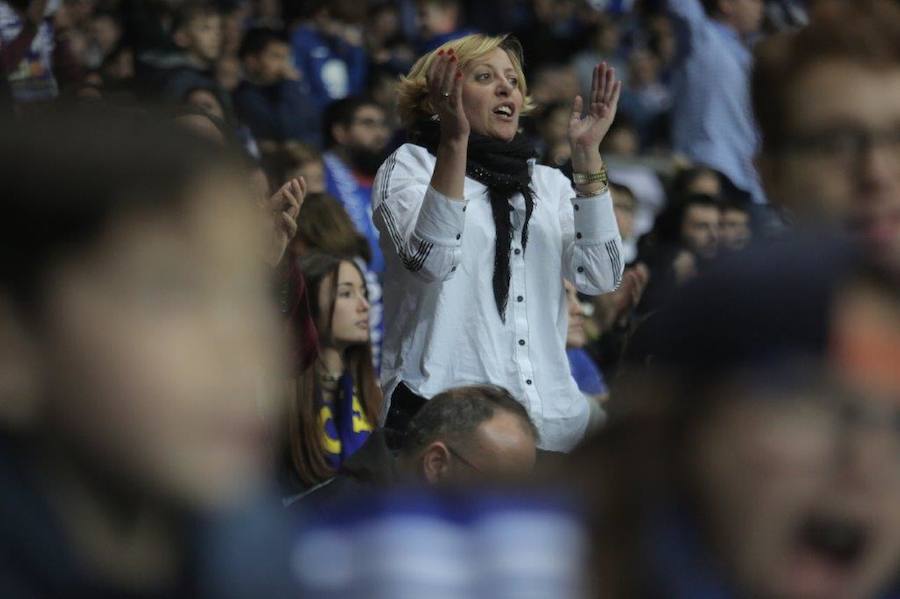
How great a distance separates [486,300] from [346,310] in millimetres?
1169

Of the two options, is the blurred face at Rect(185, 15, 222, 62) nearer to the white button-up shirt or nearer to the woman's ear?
the white button-up shirt

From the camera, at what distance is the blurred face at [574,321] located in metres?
5.40

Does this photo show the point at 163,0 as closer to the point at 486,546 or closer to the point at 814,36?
the point at 814,36

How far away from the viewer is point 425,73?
449 cm

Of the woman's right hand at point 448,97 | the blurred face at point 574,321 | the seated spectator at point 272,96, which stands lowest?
the seated spectator at point 272,96

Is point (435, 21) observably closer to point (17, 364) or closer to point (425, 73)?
point (425, 73)

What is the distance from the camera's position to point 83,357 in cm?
108

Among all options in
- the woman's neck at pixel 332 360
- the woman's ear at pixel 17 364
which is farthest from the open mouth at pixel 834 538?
the woman's neck at pixel 332 360

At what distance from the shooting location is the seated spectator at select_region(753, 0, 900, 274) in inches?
85.7

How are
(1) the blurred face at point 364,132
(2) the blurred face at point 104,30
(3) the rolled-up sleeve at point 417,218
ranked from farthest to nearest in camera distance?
(2) the blurred face at point 104,30 < (1) the blurred face at point 364,132 < (3) the rolled-up sleeve at point 417,218

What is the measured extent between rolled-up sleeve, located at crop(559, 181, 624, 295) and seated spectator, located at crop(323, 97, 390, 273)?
2.98 m

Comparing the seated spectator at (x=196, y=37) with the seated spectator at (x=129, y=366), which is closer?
the seated spectator at (x=129, y=366)

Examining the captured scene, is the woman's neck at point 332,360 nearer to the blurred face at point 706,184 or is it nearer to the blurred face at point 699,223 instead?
the blurred face at point 699,223

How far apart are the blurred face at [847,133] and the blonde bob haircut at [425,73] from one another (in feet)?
7.72
